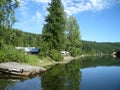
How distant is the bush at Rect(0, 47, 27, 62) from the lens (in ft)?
137

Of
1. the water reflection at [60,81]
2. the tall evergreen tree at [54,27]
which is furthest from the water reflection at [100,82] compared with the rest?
the tall evergreen tree at [54,27]

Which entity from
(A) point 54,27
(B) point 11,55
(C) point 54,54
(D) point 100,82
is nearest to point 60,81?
(D) point 100,82

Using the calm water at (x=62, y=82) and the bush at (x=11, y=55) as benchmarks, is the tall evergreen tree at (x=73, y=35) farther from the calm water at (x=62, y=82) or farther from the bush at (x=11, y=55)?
the calm water at (x=62, y=82)

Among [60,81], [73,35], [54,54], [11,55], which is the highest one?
[73,35]

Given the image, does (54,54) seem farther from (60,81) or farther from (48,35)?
(60,81)

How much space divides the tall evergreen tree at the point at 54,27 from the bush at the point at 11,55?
21.6 meters

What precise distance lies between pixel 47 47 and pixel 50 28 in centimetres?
636

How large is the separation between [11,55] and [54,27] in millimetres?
27125

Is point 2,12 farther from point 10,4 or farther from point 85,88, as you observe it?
point 85,88

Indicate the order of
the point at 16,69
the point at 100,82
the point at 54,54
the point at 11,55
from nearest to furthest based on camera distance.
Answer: the point at 100,82 → the point at 16,69 → the point at 11,55 → the point at 54,54

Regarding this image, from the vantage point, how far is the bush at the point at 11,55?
41.8 metres

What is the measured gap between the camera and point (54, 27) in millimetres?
68688

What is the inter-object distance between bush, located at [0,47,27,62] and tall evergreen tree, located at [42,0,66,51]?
21608mm

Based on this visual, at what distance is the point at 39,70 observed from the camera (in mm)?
40375
